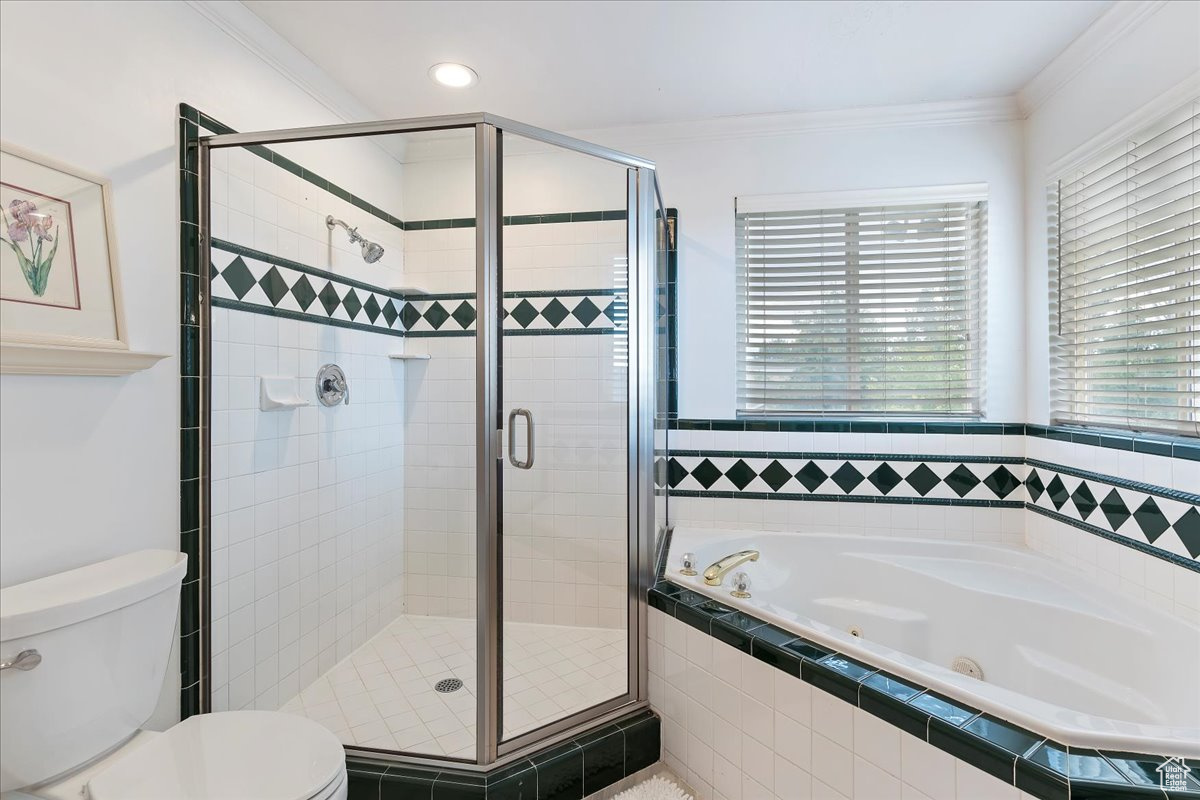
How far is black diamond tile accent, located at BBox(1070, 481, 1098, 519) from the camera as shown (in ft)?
6.63

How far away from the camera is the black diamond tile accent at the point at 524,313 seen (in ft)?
5.75

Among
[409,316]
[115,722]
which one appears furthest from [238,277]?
[115,722]

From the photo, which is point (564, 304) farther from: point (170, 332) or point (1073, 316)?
point (1073, 316)

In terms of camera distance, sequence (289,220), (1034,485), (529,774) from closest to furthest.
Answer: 1. (529,774)
2. (289,220)
3. (1034,485)

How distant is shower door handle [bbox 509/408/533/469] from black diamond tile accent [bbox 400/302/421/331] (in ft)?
1.82

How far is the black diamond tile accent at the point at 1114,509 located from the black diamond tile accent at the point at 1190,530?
20 cm

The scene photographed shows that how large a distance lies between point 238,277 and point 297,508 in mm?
768

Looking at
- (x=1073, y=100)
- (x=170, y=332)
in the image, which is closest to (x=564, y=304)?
(x=170, y=332)

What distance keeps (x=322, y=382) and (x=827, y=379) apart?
6.65ft

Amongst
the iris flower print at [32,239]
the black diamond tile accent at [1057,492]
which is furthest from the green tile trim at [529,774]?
the black diamond tile accent at [1057,492]

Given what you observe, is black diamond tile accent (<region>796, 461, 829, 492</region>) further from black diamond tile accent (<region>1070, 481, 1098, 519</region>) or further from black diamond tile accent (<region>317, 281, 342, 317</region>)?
black diamond tile accent (<region>317, 281, 342, 317</region>)

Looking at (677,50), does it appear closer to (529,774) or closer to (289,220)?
(289,220)

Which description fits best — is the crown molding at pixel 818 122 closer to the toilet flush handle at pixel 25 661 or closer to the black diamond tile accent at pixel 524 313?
the black diamond tile accent at pixel 524 313

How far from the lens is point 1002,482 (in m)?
2.45
